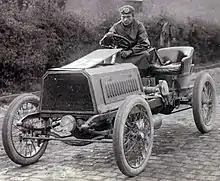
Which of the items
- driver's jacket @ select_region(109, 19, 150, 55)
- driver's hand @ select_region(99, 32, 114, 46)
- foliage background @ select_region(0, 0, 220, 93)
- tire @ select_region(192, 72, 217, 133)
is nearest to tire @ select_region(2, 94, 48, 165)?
driver's hand @ select_region(99, 32, 114, 46)

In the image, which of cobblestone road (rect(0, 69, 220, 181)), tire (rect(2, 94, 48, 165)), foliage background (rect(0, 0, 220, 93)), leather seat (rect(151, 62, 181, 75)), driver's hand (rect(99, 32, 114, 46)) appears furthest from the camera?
foliage background (rect(0, 0, 220, 93))

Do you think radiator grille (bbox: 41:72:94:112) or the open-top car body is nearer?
the open-top car body

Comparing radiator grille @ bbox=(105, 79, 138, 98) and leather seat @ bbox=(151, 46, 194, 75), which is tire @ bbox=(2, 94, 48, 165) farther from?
leather seat @ bbox=(151, 46, 194, 75)

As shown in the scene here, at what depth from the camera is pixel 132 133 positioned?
5.31 metres

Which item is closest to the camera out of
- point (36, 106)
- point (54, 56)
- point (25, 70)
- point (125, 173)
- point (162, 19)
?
point (125, 173)

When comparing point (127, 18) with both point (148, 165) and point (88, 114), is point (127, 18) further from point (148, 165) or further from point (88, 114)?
point (148, 165)

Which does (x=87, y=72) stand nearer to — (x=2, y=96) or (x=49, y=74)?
(x=49, y=74)

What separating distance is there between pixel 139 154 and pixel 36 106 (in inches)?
60.3

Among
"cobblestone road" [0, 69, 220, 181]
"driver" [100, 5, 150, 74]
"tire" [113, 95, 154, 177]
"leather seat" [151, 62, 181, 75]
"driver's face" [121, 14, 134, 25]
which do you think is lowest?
"cobblestone road" [0, 69, 220, 181]

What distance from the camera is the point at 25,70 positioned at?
1114 centimetres

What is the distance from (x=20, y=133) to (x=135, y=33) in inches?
99.0

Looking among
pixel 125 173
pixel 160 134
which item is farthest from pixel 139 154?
pixel 160 134

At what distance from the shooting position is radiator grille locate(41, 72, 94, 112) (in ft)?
17.5

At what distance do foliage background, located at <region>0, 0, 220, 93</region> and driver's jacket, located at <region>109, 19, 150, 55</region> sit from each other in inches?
169
